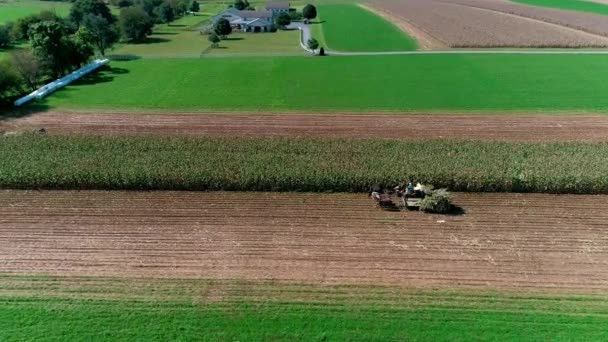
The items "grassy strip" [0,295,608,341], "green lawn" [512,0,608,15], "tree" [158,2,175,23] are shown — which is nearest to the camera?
"grassy strip" [0,295,608,341]

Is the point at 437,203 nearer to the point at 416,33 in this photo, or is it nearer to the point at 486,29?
A: the point at 416,33

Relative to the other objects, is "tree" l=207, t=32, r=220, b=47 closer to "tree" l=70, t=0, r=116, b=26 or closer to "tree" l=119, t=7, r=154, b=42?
"tree" l=119, t=7, r=154, b=42

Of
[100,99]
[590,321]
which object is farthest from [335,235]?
[100,99]

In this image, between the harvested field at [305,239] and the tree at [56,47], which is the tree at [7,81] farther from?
the harvested field at [305,239]

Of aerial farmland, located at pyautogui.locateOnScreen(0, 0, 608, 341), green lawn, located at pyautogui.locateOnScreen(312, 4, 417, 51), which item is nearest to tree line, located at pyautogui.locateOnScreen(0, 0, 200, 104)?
aerial farmland, located at pyautogui.locateOnScreen(0, 0, 608, 341)

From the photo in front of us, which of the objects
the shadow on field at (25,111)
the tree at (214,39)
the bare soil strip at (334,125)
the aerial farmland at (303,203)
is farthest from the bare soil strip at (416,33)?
the shadow on field at (25,111)

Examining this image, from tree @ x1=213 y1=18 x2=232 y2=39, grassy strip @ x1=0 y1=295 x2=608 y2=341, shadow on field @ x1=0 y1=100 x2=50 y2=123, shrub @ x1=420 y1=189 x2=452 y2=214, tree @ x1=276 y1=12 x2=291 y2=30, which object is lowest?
grassy strip @ x1=0 y1=295 x2=608 y2=341
